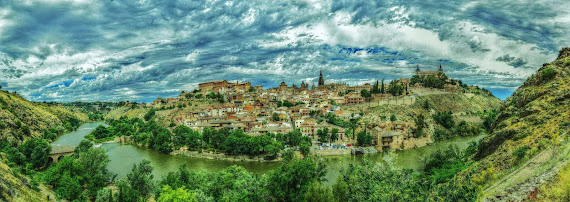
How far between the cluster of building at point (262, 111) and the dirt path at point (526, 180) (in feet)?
102

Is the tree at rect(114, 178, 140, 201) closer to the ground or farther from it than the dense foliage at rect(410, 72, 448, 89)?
closer to the ground

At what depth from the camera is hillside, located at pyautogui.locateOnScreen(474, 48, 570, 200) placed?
954 cm

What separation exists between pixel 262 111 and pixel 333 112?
14.1m

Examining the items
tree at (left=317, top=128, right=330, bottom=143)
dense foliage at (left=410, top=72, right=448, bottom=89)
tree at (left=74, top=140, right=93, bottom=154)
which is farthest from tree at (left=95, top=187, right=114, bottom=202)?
dense foliage at (left=410, top=72, right=448, bottom=89)

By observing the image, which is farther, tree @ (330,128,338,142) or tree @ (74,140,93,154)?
tree @ (330,128,338,142)

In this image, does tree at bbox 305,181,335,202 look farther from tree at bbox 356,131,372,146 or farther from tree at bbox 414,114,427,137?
tree at bbox 414,114,427,137

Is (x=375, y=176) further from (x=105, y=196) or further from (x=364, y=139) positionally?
(x=364, y=139)

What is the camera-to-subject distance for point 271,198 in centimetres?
1745

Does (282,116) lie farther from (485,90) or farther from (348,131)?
(485,90)

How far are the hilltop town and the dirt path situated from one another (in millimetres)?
30779

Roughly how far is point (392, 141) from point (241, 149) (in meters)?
20.3

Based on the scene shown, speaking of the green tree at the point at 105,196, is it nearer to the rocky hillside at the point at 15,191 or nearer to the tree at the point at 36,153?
the rocky hillside at the point at 15,191

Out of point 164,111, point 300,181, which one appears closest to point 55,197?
point 300,181

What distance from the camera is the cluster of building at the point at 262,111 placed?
156ft
